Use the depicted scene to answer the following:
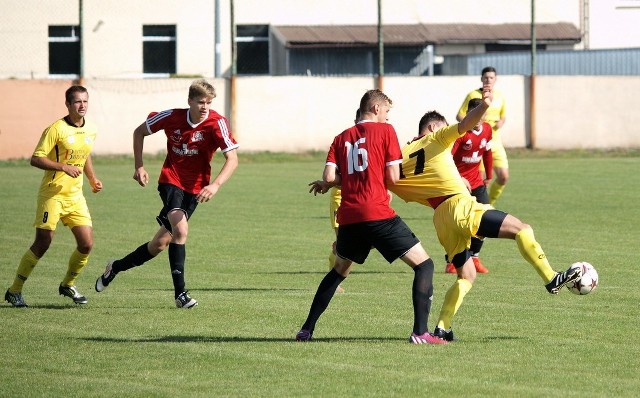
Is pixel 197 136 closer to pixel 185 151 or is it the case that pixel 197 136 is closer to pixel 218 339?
pixel 185 151

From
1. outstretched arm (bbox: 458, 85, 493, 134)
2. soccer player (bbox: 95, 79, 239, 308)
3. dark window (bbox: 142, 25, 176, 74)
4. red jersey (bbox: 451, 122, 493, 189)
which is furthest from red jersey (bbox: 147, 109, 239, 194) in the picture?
dark window (bbox: 142, 25, 176, 74)

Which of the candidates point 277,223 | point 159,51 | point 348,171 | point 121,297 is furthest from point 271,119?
point 348,171

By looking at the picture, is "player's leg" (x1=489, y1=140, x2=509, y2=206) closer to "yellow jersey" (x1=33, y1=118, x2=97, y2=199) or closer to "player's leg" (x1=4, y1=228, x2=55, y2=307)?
"yellow jersey" (x1=33, y1=118, x2=97, y2=199)

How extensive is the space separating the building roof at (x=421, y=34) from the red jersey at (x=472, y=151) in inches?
1077

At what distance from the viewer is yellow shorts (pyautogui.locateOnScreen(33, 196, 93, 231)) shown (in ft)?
37.1

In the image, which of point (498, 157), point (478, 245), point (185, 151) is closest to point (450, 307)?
point (185, 151)

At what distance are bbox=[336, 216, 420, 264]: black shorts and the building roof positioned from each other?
107 feet

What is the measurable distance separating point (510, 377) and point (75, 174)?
490 centimetres

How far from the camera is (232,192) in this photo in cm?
2464

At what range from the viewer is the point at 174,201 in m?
11.0

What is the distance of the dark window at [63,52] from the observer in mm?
38500

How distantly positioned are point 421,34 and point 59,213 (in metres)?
33.0

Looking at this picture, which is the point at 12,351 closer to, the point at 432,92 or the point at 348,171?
the point at 348,171

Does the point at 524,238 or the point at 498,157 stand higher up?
the point at 498,157
